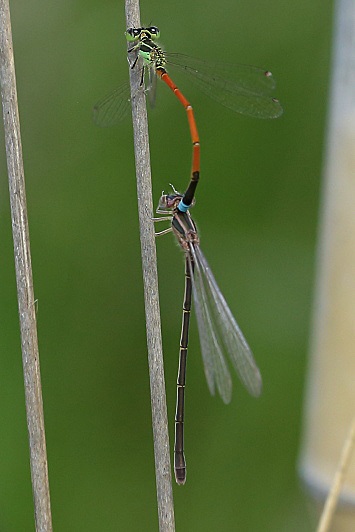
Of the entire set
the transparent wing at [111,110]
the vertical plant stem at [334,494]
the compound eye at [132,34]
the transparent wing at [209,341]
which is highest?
the compound eye at [132,34]

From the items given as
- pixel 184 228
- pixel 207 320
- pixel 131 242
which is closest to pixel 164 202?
pixel 184 228

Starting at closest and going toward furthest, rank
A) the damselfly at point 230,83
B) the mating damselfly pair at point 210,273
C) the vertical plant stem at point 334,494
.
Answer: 1. the vertical plant stem at point 334,494
2. the damselfly at point 230,83
3. the mating damselfly pair at point 210,273

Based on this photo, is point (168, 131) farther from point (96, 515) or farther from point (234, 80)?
point (96, 515)

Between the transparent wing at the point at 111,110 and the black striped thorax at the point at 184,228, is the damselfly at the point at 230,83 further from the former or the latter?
the black striped thorax at the point at 184,228

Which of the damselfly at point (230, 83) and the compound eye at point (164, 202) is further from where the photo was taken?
the compound eye at point (164, 202)

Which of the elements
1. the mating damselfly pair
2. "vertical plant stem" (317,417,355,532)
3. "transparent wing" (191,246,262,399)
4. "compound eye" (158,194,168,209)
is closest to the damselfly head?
the mating damselfly pair

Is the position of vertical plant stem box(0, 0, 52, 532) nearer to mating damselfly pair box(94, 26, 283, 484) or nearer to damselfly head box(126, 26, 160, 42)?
damselfly head box(126, 26, 160, 42)

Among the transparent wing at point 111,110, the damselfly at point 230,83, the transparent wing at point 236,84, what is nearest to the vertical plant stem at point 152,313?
the transparent wing at point 111,110
